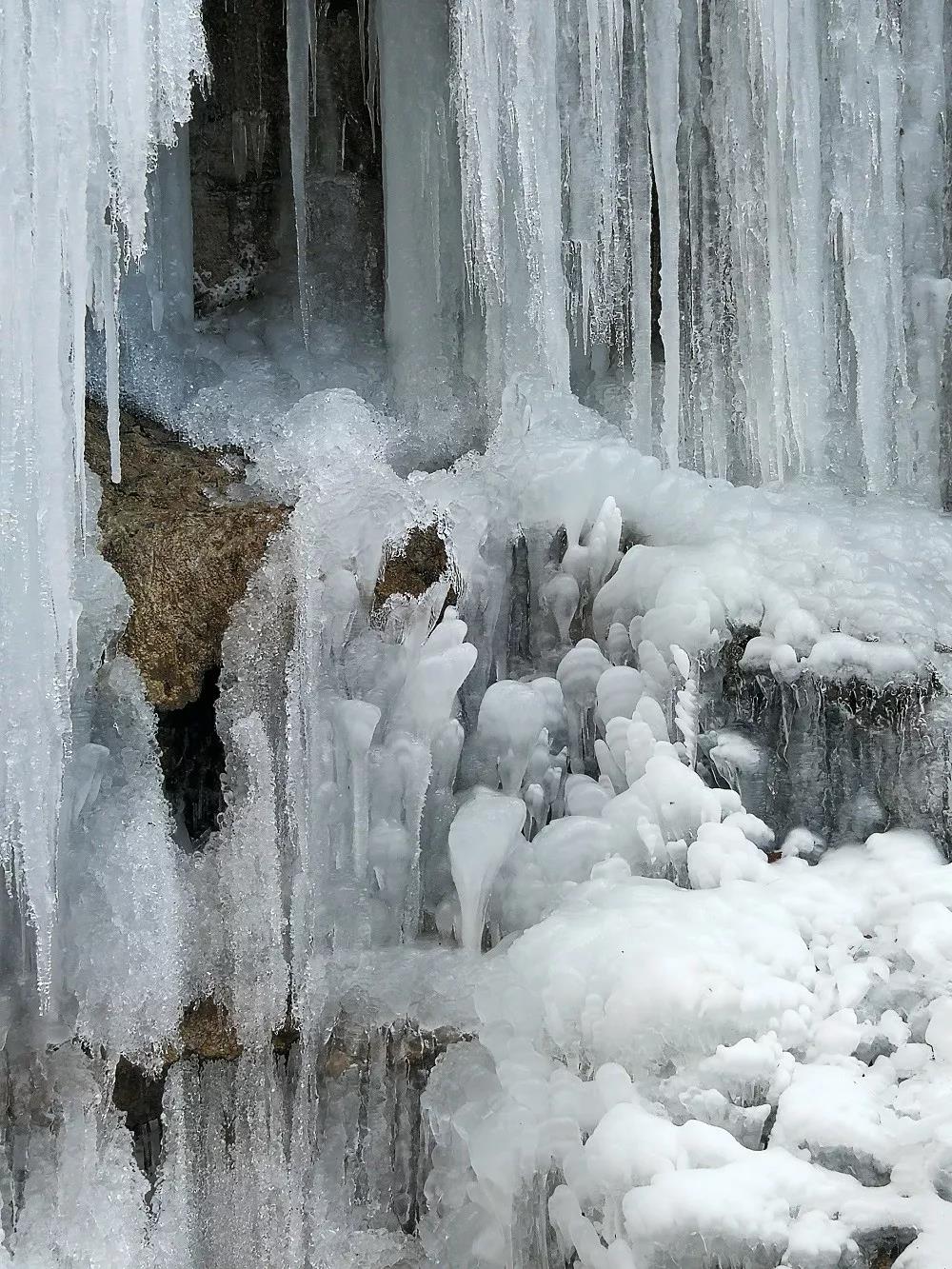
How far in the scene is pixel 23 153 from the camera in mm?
3010

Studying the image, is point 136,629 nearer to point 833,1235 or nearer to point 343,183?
point 833,1235

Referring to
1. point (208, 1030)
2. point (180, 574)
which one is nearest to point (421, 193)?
point (180, 574)

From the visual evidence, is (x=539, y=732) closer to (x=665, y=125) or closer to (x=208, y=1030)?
(x=208, y=1030)

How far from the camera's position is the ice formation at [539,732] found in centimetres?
276

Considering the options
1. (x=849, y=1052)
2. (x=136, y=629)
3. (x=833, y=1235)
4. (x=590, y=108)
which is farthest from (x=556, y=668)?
(x=590, y=108)

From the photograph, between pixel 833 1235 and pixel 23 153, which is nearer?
pixel 833 1235

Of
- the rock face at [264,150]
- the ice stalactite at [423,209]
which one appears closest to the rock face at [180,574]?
the ice stalactite at [423,209]

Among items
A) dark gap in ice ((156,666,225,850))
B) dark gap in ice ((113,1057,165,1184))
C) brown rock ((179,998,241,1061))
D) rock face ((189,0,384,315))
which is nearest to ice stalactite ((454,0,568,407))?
rock face ((189,0,384,315))

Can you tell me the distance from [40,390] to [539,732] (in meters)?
1.55

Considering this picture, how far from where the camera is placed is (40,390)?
3021 mm

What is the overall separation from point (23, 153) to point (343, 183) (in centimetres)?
252

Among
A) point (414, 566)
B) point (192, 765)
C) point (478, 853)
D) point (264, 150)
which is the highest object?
point (264, 150)

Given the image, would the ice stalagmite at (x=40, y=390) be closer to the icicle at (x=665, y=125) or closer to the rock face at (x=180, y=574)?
the rock face at (x=180, y=574)

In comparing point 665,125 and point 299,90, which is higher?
point 299,90
